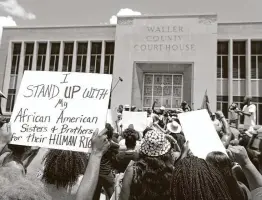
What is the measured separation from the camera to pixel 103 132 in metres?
2.42

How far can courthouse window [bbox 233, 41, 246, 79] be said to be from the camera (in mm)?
26906

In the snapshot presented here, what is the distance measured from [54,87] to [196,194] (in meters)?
1.63

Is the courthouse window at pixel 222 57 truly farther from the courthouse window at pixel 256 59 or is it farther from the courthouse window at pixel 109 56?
the courthouse window at pixel 109 56

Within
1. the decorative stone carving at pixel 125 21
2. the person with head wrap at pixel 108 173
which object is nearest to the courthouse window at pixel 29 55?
the decorative stone carving at pixel 125 21

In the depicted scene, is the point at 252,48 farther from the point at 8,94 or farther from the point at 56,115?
the point at 56,115

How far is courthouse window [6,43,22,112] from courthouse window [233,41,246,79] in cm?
2038

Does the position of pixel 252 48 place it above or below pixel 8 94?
above

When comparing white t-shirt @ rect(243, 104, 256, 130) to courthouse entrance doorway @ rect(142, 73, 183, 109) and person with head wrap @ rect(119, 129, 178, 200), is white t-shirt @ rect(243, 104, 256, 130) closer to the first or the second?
person with head wrap @ rect(119, 129, 178, 200)

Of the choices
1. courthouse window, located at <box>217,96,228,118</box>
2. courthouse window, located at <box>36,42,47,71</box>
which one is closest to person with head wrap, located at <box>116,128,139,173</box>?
courthouse window, located at <box>217,96,228,118</box>

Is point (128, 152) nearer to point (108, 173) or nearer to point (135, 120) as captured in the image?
point (108, 173)

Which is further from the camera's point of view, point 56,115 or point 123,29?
point 123,29

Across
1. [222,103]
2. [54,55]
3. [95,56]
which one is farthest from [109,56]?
[222,103]

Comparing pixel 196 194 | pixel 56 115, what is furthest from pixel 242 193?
pixel 56 115

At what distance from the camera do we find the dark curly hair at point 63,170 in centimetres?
266
